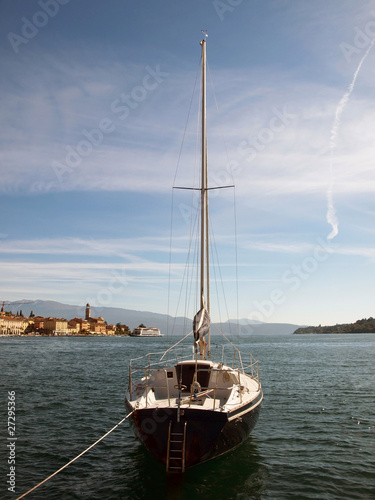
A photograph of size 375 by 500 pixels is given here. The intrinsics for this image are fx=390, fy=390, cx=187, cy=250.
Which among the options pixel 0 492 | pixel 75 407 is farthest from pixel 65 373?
pixel 0 492

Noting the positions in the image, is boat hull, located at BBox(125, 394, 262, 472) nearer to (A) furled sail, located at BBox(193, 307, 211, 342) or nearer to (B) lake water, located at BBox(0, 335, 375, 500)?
(B) lake water, located at BBox(0, 335, 375, 500)

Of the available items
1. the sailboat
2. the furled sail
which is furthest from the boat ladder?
the furled sail

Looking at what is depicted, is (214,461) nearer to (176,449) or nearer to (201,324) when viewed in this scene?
(176,449)

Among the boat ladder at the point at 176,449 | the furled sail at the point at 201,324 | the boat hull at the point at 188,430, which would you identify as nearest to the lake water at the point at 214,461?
the boat ladder at the point at 176,449

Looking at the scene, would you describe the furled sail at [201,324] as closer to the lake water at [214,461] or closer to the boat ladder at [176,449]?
the lake water at [214,461]

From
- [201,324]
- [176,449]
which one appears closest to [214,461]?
[176,449]

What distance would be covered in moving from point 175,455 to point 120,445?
4810mm

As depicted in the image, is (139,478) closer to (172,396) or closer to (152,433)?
(152,433)

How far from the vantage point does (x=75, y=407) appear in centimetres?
2098

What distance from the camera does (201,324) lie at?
15.5 meters

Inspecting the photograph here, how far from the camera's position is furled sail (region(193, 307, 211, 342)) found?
1540 centimetres

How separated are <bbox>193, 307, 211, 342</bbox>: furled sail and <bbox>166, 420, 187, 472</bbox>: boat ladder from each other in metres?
5.06

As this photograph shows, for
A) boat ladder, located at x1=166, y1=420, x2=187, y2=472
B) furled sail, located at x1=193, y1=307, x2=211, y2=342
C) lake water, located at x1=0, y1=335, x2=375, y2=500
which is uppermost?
furled sail, located at x1=193, y1=307, x2=211, y2=342

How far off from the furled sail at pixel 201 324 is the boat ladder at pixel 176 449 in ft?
16.6
